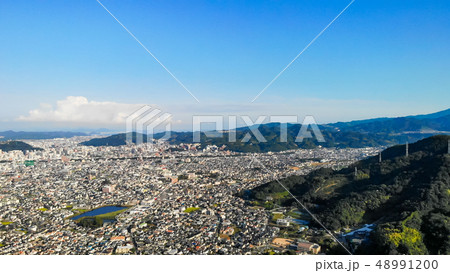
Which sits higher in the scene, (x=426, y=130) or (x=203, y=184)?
(x=426, y=130)

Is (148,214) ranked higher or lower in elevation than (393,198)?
lower

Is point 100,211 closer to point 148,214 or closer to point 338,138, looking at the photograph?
point 148,214

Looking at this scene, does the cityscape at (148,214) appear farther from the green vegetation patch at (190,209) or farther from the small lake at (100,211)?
the small lake at (100,211)

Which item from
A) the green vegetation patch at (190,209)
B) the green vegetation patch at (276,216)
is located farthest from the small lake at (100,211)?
the green vegetation patch at (276,216)

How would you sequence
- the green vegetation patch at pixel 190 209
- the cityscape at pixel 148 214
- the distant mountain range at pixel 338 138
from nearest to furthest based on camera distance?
the cityscape at pixel 148 214, the green vegetation patch at pixel 190 209, the distant mountain range at pixel 338 138

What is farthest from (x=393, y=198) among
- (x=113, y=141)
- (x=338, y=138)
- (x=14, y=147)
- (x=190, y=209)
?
(x=113, y=141)

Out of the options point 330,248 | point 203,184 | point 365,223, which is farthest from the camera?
point 203,184

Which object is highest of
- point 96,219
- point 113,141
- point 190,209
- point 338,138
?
point 338,138

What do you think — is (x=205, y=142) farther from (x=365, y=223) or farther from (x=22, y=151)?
(x=365, y=223)
